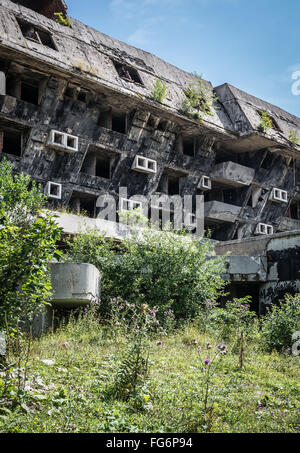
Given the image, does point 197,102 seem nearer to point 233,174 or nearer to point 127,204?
point 233,174

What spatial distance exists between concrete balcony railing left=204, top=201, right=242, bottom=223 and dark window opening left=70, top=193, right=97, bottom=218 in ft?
21.5

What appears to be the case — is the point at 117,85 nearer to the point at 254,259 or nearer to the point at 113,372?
the point at 254,259

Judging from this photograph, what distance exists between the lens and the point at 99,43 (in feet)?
77.2

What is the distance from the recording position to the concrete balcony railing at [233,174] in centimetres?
2620

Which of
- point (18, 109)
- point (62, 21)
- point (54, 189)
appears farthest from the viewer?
point (62, 21)

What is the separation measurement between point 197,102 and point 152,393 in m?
19.8

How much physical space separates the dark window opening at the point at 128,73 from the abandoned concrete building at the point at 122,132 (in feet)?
0.20

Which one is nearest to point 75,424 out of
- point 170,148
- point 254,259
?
point 254,259

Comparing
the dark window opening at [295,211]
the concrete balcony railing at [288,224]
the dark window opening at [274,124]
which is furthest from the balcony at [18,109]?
the dark window opening at [295,211]

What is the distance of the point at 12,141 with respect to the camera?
69.7 feet

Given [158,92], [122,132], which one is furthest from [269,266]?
[122,132]

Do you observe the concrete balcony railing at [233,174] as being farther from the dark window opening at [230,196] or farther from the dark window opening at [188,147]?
the dark window opening at [188,147]

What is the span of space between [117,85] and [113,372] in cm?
1605

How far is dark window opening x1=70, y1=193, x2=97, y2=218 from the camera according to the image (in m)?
22.1
